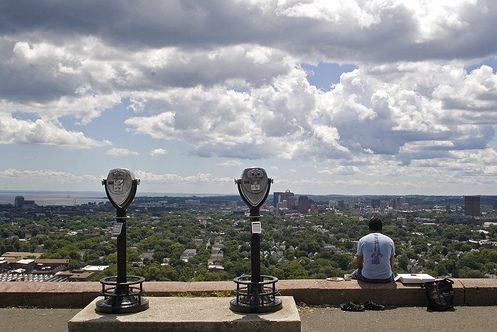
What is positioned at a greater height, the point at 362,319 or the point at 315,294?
the point at 315,294

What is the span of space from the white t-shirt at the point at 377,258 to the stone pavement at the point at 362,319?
0.61 metres

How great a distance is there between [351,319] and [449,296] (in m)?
1.50

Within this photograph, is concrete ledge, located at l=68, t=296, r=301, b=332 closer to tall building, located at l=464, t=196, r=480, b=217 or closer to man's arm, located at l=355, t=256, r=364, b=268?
man's arm, located at l=355, t=256, r=364, b=268

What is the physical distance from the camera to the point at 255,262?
7258 mm

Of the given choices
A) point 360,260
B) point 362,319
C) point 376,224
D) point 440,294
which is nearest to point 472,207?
point 376,224

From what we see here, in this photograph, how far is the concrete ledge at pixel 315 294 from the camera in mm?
8477

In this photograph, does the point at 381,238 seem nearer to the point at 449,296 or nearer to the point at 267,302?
the point at 449,296

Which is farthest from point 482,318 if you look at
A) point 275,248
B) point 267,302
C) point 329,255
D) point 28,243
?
point 28,243

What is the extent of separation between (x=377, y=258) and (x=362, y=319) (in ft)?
4.09

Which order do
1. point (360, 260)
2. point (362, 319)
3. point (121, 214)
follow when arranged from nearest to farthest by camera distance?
point (121, 214) → point (362, 319) → point (360, 260)

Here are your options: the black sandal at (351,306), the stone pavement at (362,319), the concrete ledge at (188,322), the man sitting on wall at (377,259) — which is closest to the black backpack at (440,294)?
the stone pavement at (362,319)

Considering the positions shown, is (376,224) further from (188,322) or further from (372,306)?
(188,322)

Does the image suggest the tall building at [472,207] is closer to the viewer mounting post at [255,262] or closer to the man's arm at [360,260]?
the man's arm at [360,260]

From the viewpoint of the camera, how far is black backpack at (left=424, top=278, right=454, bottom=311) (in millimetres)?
8188
